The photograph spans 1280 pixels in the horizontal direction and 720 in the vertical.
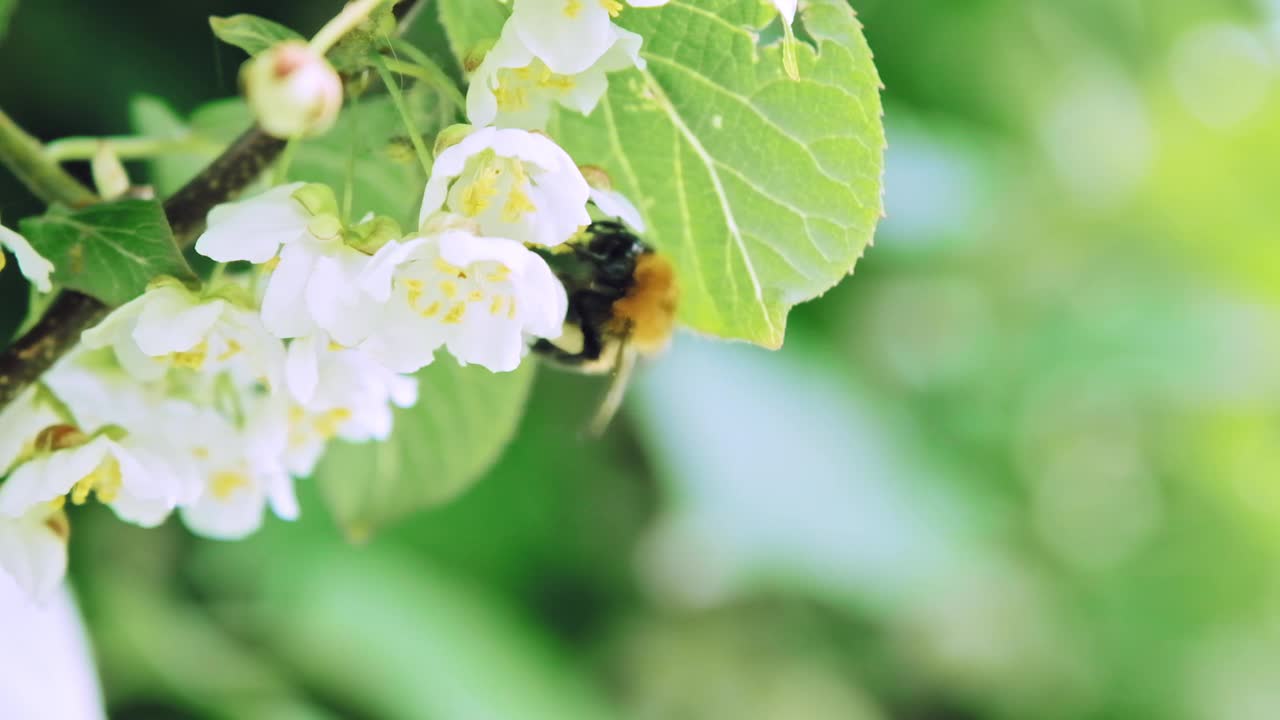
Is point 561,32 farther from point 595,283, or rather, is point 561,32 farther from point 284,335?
point 595,283

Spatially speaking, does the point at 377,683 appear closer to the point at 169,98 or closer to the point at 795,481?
the point at 795,481

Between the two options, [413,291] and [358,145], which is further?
[358,145]

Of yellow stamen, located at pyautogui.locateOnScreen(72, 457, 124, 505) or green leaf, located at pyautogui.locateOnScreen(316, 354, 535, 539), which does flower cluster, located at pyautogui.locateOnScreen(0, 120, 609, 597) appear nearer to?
yellow stamen, located at pyautogui.locateOnScreen(72, 457, 124, 505)

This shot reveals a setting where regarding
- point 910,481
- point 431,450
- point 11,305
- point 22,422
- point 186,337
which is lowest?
point 910,481

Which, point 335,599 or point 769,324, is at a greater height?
point 769,324

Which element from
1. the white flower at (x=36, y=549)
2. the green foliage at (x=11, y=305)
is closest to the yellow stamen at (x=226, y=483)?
the white flower at (x=36, y=549)

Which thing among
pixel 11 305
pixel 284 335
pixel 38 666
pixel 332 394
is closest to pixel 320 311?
pixel 284 335

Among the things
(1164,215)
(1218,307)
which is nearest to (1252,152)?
(1164,215)
